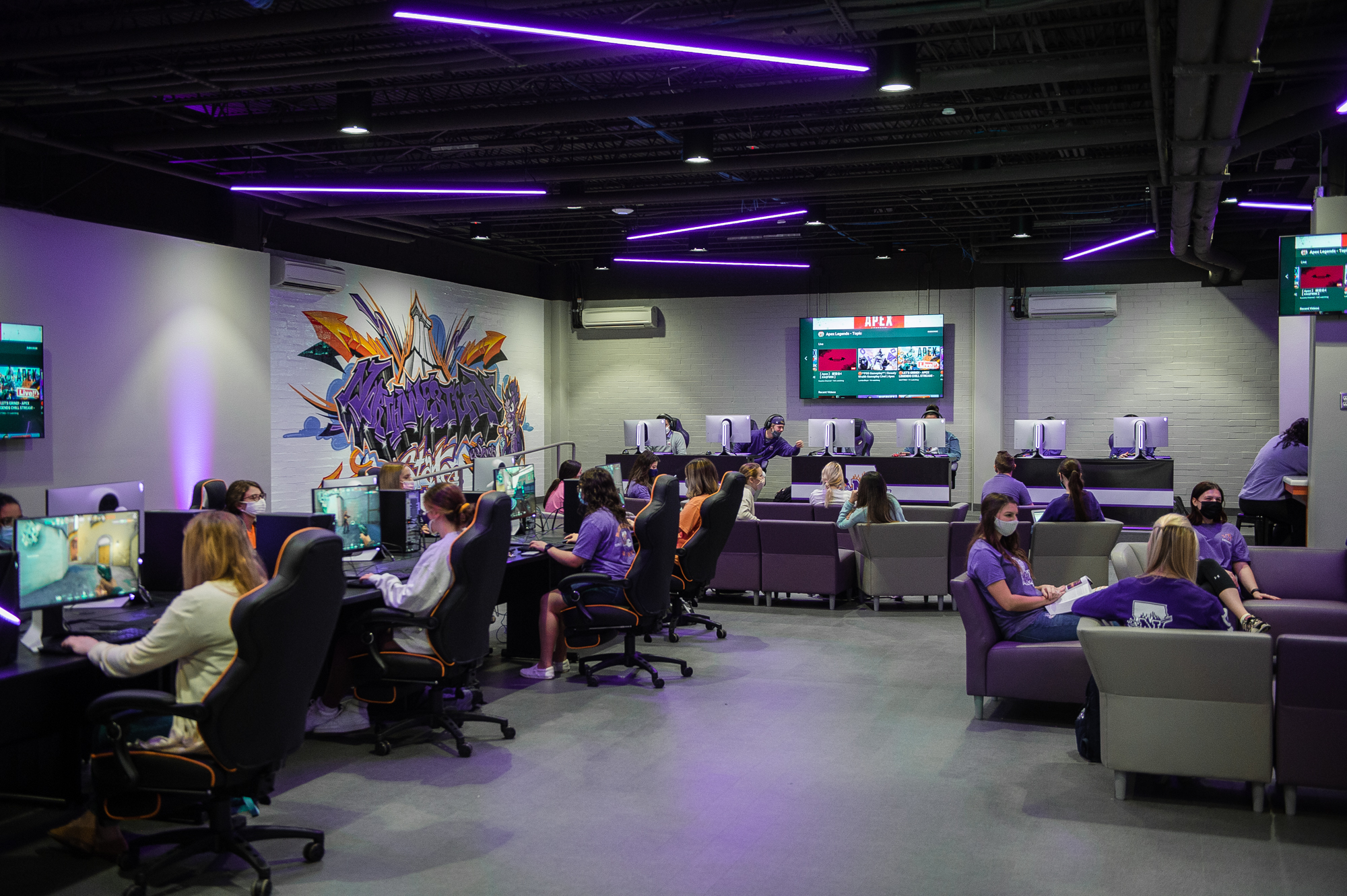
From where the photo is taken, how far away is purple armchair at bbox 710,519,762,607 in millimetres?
8445

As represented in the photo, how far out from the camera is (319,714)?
5.06m

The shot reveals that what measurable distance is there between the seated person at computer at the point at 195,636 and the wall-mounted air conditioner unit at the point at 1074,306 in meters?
13.0

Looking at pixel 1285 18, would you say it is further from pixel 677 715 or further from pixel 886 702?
pixel 677 715

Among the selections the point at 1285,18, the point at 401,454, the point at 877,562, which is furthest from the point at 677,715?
the point at 401,454

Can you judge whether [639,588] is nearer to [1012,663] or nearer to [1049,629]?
[1012,663]

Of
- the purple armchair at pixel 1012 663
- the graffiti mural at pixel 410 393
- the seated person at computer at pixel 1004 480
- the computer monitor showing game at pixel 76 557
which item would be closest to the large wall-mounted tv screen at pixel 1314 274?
the seated person at computer at pixel 1004 480

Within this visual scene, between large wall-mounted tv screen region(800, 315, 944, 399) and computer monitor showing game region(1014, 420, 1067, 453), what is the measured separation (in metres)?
2.41

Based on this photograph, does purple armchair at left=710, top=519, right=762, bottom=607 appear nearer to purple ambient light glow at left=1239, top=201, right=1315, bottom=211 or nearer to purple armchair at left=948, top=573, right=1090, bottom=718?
purple armchair at left=948, top=573, right=1090, bottom=718

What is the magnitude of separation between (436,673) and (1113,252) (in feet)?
40.8

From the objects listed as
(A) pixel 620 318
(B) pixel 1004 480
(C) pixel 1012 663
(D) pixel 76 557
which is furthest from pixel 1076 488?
(A) pixel 620 318

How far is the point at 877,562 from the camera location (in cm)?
821

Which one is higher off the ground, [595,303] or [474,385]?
[595,303]

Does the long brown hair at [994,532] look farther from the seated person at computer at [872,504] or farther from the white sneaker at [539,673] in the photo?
the seated person at computer at [872,504]

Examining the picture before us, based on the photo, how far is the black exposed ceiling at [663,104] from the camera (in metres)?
5.97
